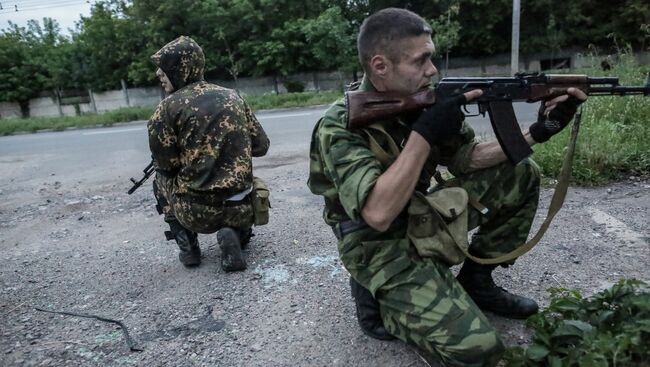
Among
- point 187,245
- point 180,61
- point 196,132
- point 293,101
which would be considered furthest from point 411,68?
point 293,101

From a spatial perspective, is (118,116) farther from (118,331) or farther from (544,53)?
(544,53)

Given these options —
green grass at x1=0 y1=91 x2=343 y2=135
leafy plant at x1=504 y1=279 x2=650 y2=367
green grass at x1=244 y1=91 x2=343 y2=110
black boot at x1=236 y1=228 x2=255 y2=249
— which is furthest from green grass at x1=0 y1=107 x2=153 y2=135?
leafy plant at x1=504 y1=279 x2=650 y2=367

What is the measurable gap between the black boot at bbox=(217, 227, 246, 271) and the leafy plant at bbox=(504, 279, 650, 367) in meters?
1.77

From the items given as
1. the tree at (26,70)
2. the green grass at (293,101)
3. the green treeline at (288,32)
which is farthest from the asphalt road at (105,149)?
the tree at (26,70)

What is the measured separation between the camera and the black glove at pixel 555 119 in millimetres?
2229

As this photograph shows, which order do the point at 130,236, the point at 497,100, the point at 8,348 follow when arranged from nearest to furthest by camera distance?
the point at 497,100
the point at 8,348
the point at 130,236

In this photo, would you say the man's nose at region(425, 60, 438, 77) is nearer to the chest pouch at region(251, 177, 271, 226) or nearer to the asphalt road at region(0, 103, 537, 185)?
the chest pouch at region(251, 177, 271, 226)

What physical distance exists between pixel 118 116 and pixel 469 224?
563 inches

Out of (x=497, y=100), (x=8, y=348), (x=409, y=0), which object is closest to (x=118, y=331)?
(x=8, y=348)

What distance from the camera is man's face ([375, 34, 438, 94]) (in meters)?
1.93

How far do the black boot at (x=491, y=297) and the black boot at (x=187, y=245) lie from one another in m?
1.82

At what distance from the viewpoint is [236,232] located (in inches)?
125

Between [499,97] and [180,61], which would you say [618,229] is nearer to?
[499,97]

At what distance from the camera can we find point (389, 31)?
1.92m
